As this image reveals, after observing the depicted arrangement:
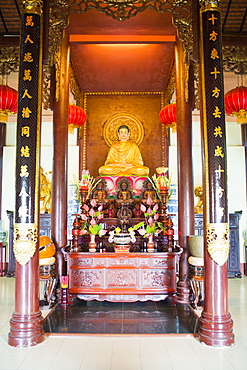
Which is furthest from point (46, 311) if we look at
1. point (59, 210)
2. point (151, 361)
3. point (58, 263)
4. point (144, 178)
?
point (144, 178)

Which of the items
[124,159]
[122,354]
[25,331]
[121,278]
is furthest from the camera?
[124,159]

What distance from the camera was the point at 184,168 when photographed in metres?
5.05

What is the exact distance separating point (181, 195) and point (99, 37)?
2910mm

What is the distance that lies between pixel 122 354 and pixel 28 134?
222cm

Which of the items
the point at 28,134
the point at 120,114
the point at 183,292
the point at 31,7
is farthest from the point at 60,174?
the point at 120,114

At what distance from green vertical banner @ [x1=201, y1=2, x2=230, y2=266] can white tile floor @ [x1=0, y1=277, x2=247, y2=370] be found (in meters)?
0.82

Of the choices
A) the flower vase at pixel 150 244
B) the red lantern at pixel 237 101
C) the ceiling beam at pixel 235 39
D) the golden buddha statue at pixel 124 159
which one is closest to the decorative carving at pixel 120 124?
the golden buddha statue at pixel 124 159

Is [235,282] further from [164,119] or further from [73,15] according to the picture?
[73,15]

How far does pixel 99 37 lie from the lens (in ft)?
18.1

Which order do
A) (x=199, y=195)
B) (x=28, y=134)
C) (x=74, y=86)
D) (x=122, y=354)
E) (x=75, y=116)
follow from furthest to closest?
1. (x=199, y=195)
2. (x=74, y=86)
3. (x=75, y=116)
4. (x=28, y=134)
5. (x=122, y=354)

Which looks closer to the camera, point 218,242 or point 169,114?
point 218,242

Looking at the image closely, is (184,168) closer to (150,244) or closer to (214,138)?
(150,244)

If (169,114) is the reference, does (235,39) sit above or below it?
above

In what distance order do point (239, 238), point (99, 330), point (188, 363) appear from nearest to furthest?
point (188, 363) < point (99, 330) < point (239, 238)
